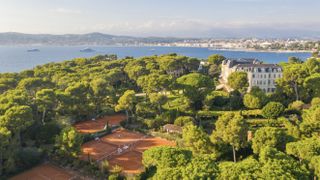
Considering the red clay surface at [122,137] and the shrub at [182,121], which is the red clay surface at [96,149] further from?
the shrub at [182,121]

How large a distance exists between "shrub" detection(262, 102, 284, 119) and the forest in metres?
0.14

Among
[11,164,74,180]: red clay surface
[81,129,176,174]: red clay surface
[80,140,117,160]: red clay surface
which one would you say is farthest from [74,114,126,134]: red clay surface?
[11,164,74,180]: red clay surface

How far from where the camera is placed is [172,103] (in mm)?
53188

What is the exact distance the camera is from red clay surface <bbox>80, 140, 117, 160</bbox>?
118ft

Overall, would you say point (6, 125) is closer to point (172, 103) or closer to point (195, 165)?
point (195, 165)

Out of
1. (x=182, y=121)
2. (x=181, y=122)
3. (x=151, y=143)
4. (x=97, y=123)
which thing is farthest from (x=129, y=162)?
(x=97, y=123)

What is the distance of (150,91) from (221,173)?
31.9 metres

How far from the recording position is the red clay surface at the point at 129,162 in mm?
32394

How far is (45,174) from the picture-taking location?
31.8 meters

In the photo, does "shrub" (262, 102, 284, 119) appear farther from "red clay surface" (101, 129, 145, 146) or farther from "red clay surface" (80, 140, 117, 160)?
"red clay surface" (80, 140, 117, 160)

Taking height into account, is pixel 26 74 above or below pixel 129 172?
above

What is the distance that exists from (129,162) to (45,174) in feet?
29.6

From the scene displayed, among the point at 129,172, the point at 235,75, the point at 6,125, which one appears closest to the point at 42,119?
the point at 6,125

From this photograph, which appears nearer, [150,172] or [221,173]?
[221,173]
